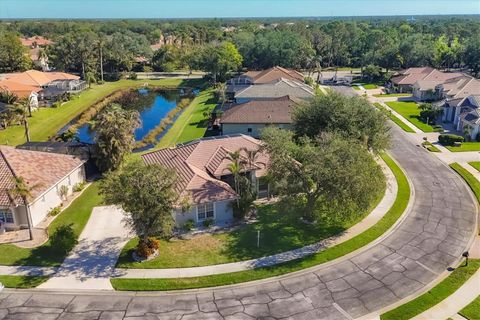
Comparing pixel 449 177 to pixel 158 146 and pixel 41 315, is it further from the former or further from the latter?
pixel 41 315

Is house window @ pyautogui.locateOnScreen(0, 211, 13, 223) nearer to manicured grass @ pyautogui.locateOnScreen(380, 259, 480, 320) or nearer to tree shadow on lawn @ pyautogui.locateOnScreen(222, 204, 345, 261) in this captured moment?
tree shadow on lawn @ pyautogui.locateOnScreen(222, 204, 345, 261)

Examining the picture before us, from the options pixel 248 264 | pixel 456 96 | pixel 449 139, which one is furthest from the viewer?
pixel 456 96

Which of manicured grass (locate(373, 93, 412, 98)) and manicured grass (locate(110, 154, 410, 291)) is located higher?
manicured grass (locate(373, 93, 412, 98))

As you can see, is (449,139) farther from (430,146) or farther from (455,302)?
(455,302)

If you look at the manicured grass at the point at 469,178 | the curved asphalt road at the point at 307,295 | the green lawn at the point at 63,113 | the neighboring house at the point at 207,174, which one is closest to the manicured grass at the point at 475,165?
the manicured grass at the point at 469,178

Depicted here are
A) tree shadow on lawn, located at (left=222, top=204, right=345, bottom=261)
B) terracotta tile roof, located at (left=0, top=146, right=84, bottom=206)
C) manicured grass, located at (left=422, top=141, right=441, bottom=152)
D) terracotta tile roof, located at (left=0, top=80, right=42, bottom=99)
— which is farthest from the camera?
terracotta tile roof, located at (left=0, top=80, right=42, bottom=99)

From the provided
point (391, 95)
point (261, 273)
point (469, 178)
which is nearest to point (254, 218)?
point (261, 273)

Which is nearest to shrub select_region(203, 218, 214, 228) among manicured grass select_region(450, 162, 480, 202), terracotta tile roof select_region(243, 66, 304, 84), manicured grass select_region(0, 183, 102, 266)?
manicured grass select_region(0, 183, 102, 266)
